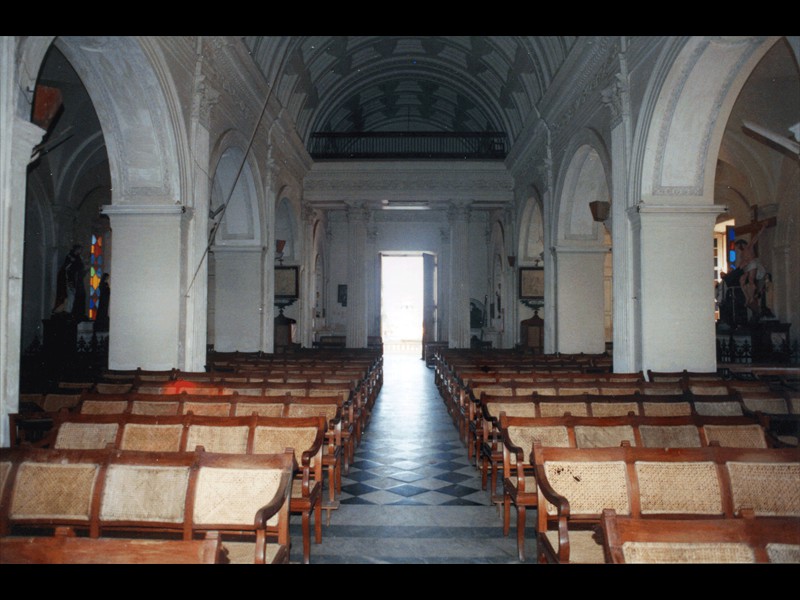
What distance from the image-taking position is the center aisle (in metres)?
3.92

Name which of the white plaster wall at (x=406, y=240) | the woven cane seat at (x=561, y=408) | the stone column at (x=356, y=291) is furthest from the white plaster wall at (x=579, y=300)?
the white plaster wall at (x=406, y=240)

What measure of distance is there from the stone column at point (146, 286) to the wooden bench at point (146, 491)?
5.59 m

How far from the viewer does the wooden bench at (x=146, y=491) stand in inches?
113

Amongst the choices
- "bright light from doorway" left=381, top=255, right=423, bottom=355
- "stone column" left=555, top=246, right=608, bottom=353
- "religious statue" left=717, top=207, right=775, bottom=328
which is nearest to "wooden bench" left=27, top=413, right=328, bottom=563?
"stone column" left=555, top=246, right=608, bottom=353

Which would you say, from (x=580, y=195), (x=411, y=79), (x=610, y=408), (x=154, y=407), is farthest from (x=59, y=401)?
(x=411, y=79)

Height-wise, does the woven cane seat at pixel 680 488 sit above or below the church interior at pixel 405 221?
below

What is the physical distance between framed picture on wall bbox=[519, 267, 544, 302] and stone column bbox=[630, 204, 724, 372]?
823 centimetres

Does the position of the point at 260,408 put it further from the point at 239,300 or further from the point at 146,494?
the point at 239,300

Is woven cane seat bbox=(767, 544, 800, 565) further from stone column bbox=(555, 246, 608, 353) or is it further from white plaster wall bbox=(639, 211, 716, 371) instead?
stone column bbox=(555, 246, 608, 353)

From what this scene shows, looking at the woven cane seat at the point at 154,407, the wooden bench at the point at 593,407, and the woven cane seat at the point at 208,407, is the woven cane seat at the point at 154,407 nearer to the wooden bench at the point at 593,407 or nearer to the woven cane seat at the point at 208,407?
the woven cane seat at the point at 208,407

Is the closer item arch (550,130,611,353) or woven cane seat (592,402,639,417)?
woven cane seat (592,402,639,417)

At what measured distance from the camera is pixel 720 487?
9.96 ft
